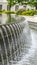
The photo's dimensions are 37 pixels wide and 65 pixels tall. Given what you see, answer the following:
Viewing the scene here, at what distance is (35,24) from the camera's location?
15.0 metres

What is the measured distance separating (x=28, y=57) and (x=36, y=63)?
2.14 ft

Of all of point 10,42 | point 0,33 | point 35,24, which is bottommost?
point 35,24

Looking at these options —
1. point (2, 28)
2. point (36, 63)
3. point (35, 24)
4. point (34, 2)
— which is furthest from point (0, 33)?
point (34, 2)

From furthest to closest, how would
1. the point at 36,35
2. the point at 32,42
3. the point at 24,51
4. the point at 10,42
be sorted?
the point at 36,35, the point at 32,42, the point at 24,51, the point at 10,42

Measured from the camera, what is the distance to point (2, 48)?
20.7 feet

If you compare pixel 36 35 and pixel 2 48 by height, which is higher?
pixel 2 48

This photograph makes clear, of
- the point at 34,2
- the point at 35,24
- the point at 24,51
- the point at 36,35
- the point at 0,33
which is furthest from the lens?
the point at 34,2

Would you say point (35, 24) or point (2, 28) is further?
point (35, 24)

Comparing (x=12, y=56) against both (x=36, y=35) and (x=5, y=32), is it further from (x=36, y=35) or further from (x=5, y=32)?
(x=36, y=35)

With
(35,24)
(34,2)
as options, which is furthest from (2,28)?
(34,2)

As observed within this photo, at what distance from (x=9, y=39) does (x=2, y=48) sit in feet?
1.79

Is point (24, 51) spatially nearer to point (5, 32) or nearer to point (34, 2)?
point (5, 32)

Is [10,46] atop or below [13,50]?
atop

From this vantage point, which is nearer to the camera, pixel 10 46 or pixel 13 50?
pixel 10 46
